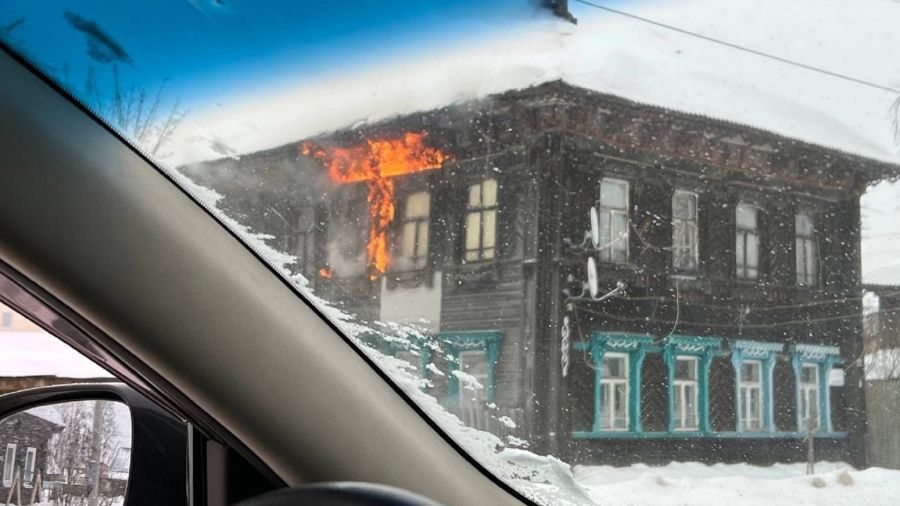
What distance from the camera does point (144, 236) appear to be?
57.9 inches

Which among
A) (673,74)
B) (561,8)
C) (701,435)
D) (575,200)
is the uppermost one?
(561,8)

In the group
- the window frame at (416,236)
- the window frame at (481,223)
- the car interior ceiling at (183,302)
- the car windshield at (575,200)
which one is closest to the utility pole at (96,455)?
the car interior ceiling at (183,302)

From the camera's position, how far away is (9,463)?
223 cm

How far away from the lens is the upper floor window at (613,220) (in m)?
1.52

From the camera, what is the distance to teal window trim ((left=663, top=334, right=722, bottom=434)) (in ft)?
4.92

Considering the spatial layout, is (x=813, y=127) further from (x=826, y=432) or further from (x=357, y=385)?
(x=357, y=385)

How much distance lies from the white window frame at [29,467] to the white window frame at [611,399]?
4.73 ft

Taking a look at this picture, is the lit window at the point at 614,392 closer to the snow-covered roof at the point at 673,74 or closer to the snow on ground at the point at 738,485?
the snow on ground at the point at 738,485

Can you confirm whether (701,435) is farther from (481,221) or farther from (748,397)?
(481,221)

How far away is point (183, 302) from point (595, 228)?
2.23 ft

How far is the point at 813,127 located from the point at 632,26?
0.33m

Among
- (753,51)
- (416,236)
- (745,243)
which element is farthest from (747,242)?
(416,236)

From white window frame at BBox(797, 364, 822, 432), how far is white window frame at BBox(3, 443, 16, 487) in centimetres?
175

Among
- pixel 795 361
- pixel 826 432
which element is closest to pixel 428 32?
pixel 795 361
